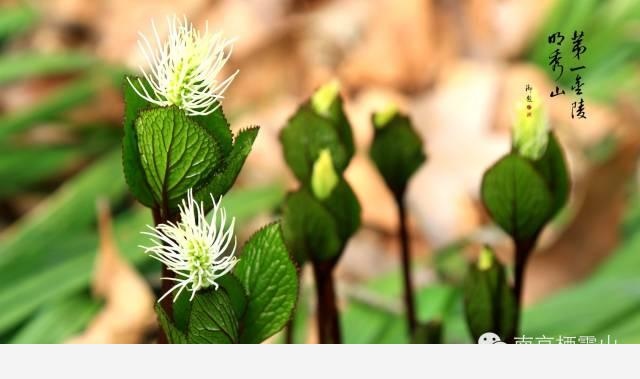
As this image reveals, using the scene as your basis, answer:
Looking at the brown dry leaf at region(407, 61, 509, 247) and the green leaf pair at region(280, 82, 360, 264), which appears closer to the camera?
the green leaf pair at region(280, 82, 360, 264)

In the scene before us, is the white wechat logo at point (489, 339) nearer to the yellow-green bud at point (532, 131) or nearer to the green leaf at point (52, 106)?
the yellow-green bud at point (532, 131)

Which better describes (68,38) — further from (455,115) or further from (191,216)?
(191,216)

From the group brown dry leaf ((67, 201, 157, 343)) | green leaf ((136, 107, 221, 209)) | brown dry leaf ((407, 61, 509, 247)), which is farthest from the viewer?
brown dry leaf ((407, 61, 509, 247))

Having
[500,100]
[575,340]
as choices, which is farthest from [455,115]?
[575,340]

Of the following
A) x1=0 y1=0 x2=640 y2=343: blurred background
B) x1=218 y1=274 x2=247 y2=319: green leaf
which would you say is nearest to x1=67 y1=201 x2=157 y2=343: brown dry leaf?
x1=0 y1=0 x2=640 y2=343: blurred background

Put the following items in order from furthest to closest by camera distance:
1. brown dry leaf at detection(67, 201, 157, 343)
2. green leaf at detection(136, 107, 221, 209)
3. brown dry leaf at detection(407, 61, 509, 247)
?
brown dry leaf at detection(407, 61, 509, 247)
brown dry leaf at detection(67, 201, 157, 343)
green leaf at detection(136, 107, 221, 209)

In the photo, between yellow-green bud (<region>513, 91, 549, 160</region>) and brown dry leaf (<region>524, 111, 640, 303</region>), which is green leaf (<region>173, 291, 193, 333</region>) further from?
brown dry leaf (<region>524, 111, 640, 303</region>)
